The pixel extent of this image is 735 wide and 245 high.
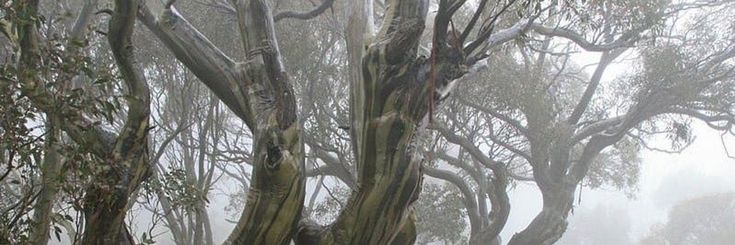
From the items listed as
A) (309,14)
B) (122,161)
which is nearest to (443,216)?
(309,14)

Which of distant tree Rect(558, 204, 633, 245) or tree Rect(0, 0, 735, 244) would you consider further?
distant tree Rect(558, 204, 633, 245)

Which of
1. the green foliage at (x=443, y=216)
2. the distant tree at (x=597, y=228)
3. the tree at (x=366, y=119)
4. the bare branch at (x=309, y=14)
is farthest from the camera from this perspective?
the distant tree at (x=597, y=228)

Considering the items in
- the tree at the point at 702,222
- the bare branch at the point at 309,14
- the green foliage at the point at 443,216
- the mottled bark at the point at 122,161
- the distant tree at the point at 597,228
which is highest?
the distant tree at the point at 597,228

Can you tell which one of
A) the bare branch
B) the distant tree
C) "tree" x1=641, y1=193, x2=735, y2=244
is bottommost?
the bare branch

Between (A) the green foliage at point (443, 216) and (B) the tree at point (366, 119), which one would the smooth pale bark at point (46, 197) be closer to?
(B) the tree at point (366, 119)

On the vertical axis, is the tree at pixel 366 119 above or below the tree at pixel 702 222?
below

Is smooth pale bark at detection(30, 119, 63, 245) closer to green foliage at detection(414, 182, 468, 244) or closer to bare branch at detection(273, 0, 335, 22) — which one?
bare branch at detection(273, 0, 335, 22)

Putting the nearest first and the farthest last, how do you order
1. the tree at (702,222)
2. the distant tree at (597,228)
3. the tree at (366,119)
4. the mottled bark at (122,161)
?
the mottled bark at (122,161) → the tree at (366,119) → the tree at (702,222) → the distant tree at (597,228)

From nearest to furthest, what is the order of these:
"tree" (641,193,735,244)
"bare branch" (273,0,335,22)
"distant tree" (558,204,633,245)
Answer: "bare branch" (273,0,335,22)
"tree" (641,193,735,244)
"distant tree" (558,204,633,245)

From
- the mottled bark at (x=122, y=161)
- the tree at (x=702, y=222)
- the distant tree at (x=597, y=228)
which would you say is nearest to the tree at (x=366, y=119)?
the mottled bark at (x=122, y=161)

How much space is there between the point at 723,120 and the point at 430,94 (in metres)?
7.48

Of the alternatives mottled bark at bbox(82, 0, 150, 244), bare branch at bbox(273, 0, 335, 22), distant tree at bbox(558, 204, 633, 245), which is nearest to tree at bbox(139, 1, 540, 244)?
mottled bark at bbox(82, 0, 150, 244)

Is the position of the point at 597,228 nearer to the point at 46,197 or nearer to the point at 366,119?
the point at 366,119

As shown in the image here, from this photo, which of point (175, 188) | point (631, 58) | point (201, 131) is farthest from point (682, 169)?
point (175, 188)
